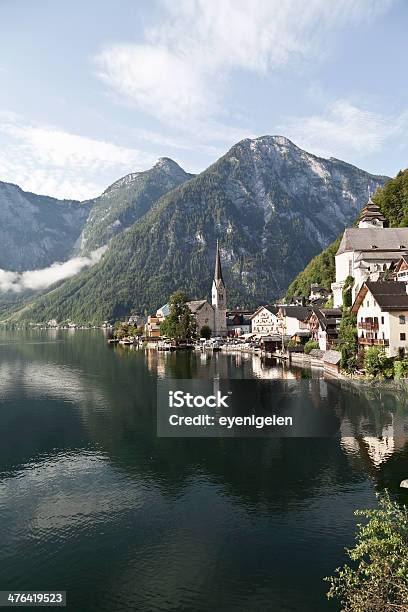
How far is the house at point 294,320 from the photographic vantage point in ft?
408

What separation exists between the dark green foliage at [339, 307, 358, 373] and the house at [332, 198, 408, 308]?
15.4 m

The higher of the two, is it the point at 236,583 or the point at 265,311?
the point at 265,311

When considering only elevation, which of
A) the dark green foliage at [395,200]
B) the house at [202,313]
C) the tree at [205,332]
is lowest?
the tree at [205,332]

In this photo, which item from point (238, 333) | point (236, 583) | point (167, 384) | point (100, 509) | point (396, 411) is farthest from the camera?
point (238, 333)

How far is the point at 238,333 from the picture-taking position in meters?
185

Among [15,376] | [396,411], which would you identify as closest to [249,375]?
[396,411]

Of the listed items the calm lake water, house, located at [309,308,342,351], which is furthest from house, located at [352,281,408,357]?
Result: house, located at [309,308,342,351]

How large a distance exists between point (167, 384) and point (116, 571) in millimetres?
55510

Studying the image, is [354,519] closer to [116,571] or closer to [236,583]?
[236,583]

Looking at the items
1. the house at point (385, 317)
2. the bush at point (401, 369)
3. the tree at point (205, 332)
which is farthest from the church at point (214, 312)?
the bush at point (401, 369)

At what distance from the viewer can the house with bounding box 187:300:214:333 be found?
18688 cm

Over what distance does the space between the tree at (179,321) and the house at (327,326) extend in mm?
61772

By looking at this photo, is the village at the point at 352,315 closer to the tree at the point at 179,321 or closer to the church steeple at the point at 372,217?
the church steeple at the point at 372,217

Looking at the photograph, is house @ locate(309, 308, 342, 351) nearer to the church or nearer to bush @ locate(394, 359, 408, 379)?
bush @ locate(394, 359, 408, 379)
